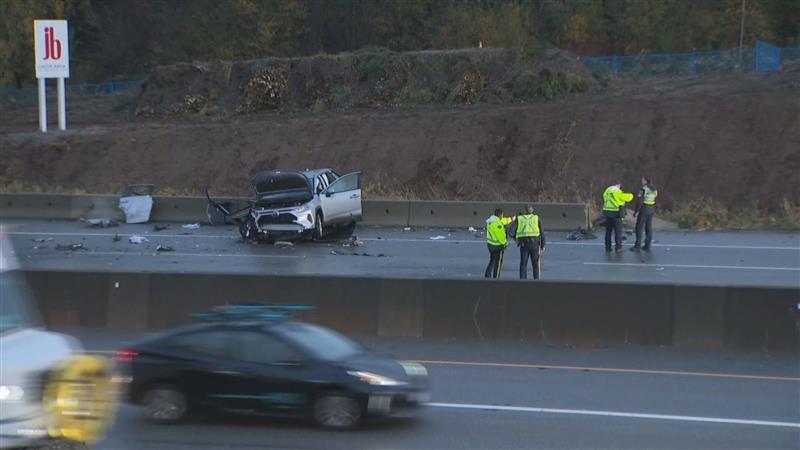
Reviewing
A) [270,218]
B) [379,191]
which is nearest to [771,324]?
[270,218]

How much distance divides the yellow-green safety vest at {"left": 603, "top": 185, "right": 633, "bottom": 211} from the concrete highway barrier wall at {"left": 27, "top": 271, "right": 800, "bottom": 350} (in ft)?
26.6

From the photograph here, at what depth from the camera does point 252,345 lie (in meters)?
11.6

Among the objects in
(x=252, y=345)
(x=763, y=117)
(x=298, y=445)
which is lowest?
(x=298, y=445)

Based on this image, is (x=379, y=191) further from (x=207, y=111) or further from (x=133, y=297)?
(x=133, y=297)

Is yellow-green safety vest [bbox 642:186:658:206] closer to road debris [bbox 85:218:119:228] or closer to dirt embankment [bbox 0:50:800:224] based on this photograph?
dirt embankment [bbox 0:50:800:224]

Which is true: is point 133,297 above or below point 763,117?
below

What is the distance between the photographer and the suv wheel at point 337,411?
37.1 ft

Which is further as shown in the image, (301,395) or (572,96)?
(572,96)

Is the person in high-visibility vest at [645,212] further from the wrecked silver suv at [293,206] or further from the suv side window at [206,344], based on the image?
the suv side window at [206,344]

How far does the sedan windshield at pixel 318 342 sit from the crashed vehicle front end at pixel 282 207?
14.6m

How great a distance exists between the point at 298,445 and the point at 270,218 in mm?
16342

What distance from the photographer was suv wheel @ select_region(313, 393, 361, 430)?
11305mm

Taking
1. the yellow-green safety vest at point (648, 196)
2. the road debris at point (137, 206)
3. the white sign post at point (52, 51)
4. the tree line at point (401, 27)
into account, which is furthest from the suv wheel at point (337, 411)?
the tree line at point (401, 27)

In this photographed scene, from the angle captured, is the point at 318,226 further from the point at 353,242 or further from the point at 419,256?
the point at 419,256
